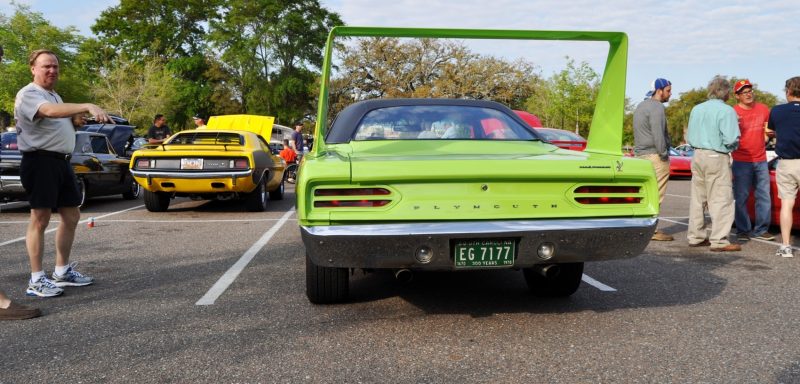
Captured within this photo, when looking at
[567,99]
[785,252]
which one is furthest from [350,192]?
[567,99]

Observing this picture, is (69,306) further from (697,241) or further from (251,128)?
(251,128)

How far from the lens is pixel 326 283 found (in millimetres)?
4027

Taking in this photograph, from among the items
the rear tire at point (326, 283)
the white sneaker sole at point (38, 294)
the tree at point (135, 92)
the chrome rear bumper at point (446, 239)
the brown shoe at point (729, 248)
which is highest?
the tree at point (135, 92)

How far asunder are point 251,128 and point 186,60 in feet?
131

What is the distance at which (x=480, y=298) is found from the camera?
171 inches

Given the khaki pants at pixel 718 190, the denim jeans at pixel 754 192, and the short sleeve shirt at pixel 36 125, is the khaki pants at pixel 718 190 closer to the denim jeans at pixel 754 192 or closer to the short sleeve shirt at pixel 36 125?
the denim jeans at pixel 754 192

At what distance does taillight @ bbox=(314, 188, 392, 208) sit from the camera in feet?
10.8

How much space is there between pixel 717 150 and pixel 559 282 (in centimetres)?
310

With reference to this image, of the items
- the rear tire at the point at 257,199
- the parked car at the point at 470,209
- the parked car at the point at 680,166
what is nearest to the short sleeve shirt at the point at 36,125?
the parked car at the point at 470,209

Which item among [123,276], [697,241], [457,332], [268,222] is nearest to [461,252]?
[457,332]

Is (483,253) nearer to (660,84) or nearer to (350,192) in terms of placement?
(350,192)

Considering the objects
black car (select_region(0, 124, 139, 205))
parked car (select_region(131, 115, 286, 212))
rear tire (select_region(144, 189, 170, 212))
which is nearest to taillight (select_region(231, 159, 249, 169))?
parked car (select_region(131, 115, 286, 212))

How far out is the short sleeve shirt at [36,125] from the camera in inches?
166

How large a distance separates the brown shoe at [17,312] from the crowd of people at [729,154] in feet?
17.7
